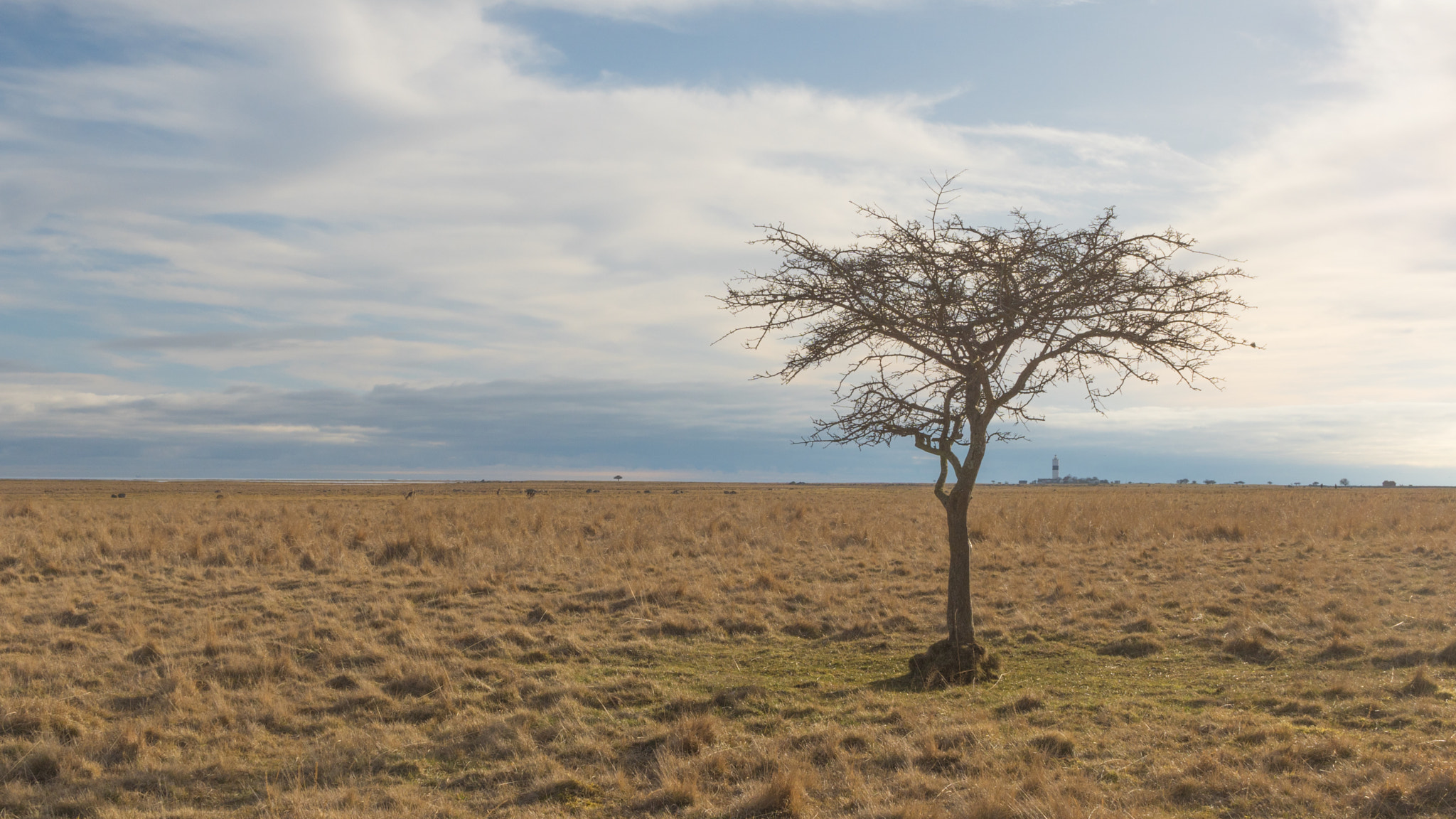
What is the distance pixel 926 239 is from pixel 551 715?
6.94 m

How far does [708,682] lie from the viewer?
1116 centimetres

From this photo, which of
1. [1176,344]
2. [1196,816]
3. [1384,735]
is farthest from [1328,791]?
[1176,344]

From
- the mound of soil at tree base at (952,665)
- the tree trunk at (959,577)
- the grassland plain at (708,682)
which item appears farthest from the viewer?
the tree trunk at (959,577)

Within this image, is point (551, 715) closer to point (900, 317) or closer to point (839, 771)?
point (839, 771)

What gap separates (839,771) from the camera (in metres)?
7.58

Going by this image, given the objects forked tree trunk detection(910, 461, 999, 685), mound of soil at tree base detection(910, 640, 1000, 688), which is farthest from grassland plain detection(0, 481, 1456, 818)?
forked tree trunk detection(910, 461, 999, 685)

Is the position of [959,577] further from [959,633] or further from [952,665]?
[952,665]

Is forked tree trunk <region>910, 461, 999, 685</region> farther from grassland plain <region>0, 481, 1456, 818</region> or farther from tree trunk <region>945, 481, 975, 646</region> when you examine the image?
grassland plain <region>0, 481, 1456, 818</region>

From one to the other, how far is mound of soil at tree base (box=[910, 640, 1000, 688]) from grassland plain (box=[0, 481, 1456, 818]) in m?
Result: 0.29

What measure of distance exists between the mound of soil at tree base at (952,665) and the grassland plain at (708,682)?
29 centimetres

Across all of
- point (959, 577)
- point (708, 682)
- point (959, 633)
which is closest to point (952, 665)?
point (959, 633)

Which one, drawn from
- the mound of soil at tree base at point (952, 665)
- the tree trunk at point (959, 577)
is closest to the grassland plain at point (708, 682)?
the mound of soil at tree base at point (952, 665)

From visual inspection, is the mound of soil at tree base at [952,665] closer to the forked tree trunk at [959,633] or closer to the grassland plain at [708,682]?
the forked tree trunk at [959,633]

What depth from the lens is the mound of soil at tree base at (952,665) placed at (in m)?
10.7
